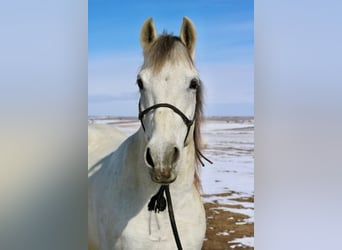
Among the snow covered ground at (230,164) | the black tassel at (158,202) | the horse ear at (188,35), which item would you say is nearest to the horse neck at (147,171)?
the black tassel at (158,202)

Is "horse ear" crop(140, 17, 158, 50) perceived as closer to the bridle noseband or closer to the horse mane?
the horse mane

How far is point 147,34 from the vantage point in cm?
91

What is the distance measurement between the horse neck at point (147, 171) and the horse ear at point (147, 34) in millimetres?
204

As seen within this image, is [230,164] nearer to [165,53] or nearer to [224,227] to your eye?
[224,227]

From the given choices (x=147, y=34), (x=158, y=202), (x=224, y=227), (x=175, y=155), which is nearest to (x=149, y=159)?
(x=175, y=155)

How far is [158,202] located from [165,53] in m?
0.34

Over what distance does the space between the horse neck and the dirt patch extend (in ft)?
0.60

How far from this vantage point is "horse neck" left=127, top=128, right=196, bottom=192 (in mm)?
920

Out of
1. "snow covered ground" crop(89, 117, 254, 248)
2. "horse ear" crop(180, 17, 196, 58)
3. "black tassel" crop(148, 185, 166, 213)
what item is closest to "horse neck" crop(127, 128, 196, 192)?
"black tassel" crop(148, 185, 166, 213)
